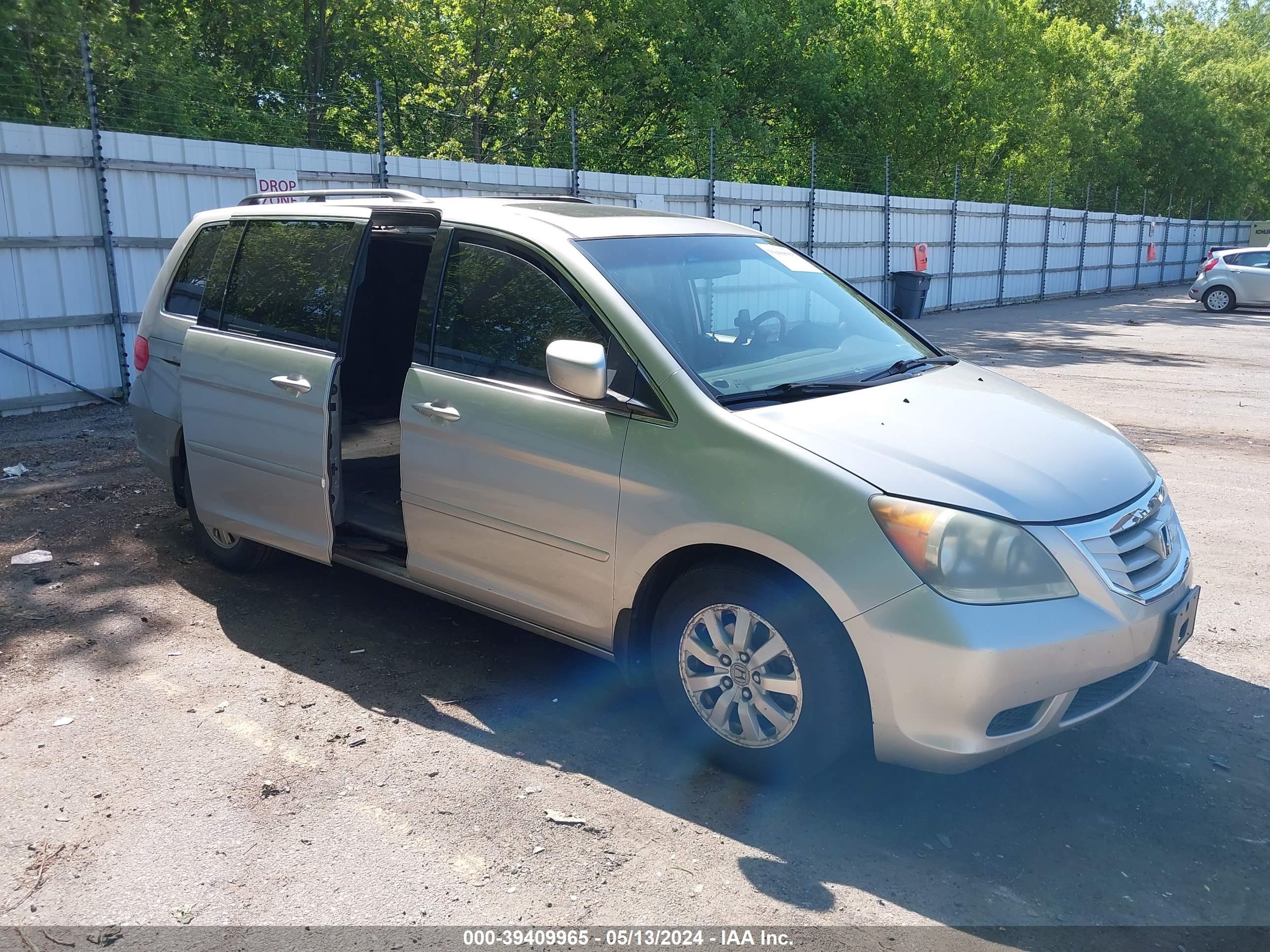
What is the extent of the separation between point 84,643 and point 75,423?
568 centimetres

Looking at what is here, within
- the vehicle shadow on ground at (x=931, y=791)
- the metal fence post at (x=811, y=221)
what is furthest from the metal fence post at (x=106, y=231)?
the metal fence post at (x=811, y=221)

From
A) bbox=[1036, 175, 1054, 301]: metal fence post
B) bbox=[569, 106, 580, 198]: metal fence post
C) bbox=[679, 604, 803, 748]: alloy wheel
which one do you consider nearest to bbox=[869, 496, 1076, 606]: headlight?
bbox=[679, 604, 803, 748]: alloy wheel

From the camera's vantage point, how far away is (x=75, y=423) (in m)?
9.70

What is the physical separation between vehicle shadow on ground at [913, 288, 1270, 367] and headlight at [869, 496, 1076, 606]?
12249mm

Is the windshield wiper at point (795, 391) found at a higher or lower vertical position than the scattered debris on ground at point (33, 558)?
higher

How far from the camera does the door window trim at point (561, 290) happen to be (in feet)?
12.1

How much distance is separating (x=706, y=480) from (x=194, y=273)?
3.44m

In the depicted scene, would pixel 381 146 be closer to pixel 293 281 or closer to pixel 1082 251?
pixel 293 281

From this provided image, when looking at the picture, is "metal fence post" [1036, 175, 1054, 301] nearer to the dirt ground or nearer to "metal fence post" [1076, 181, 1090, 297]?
"metal fence post" [1076, 181, 1090, 297]

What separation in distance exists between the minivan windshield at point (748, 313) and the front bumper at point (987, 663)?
3.38 feet

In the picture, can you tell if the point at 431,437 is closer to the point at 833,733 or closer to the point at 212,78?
the point at 833,733

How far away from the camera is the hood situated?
128 inches

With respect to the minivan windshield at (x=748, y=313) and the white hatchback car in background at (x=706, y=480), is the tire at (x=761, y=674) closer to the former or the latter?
the white hatchback car in background at (x=706, y=480)

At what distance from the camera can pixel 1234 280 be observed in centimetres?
2580
